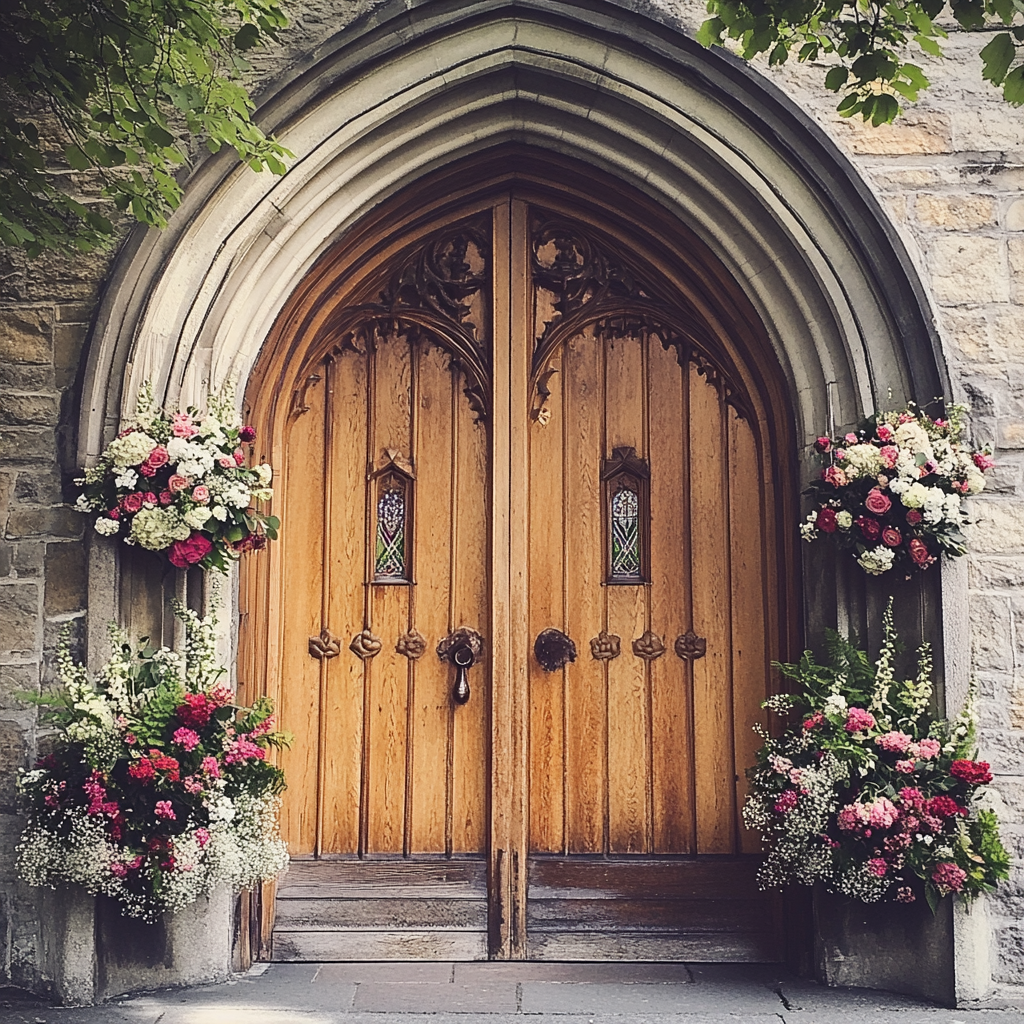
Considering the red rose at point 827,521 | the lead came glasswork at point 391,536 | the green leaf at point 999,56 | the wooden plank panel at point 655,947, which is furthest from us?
the lead came glasswork at point 391,536

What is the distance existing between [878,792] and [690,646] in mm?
895

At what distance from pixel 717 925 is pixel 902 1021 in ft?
2.50

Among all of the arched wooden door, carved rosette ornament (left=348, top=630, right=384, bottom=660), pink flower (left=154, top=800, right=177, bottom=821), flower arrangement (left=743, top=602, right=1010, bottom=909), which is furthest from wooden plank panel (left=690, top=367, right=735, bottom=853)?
pink flower (left=154, top=800, right=177, bottom=821)

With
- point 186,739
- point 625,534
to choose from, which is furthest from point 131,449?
point 625,534

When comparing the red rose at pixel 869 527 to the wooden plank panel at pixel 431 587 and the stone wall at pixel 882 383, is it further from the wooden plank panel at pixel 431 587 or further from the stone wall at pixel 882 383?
the wooden plank panel at pixel 431 587

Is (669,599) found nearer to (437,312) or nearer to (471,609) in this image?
(471,609)

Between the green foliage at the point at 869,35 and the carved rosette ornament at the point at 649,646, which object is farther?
the carved rosette ornament at the point at 649,646

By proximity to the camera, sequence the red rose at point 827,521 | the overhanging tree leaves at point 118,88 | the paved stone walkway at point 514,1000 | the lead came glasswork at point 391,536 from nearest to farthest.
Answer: the overhanging tree leaves at point 118,88 < the paved stone walkway at point 514,1000 < the red rose at point 827,521 < the lead came glasswork at point 391,536

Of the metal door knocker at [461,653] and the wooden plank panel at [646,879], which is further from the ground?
the metal door knocker at [461,653]

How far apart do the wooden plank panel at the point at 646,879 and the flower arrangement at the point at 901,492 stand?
1260 mm

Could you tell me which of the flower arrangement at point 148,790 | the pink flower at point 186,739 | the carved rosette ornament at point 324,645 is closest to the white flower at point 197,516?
the flower arrangement at point 148,790

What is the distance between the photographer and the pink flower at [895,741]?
353 cm

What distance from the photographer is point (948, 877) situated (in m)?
3.46

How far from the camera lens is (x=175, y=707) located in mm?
3605
